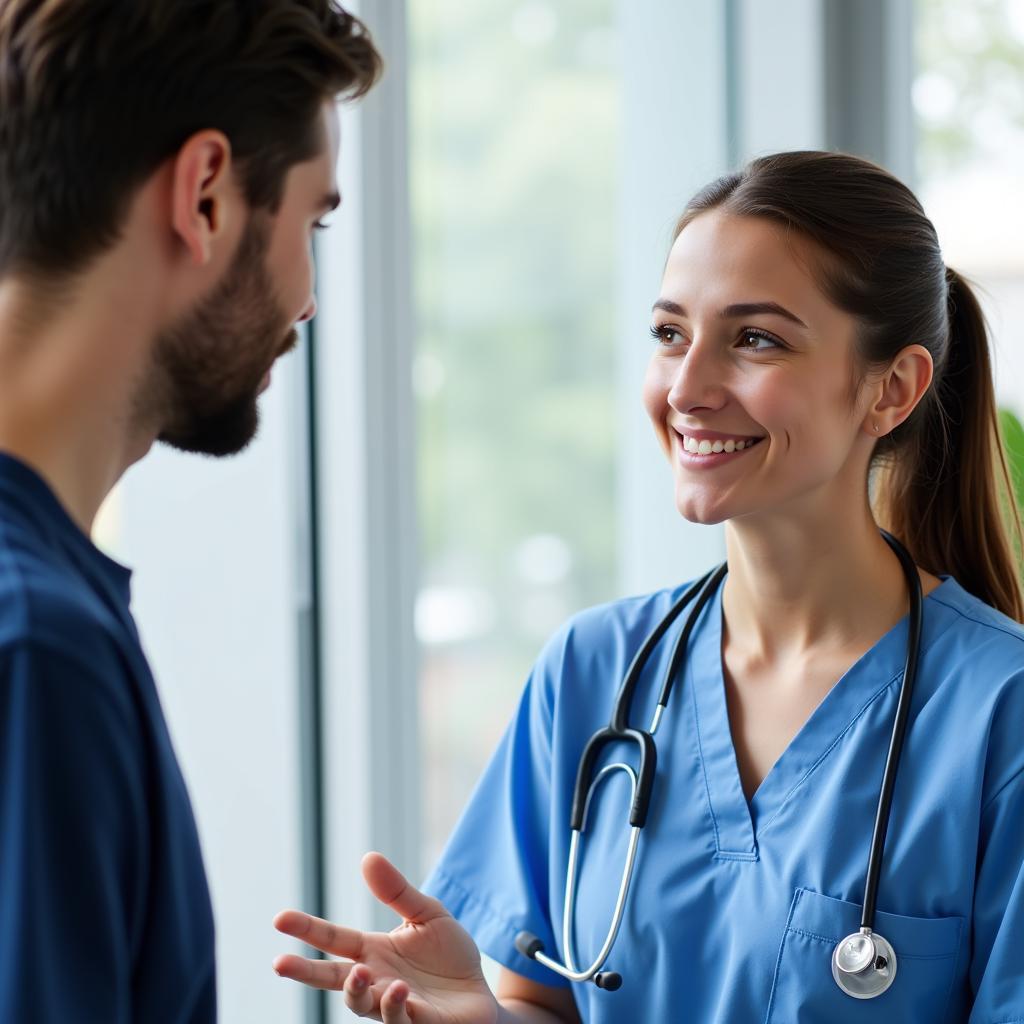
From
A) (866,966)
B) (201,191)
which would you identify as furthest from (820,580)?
(201,191)

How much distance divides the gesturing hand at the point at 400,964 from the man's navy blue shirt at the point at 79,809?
0.90ft

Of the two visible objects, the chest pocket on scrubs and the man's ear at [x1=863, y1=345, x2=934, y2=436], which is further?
the man's ear at [x1=863, y1=345, x2=934, y2=436]

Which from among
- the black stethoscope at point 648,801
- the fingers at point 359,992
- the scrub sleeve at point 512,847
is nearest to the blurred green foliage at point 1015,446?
the black stethoscope at point 648,801

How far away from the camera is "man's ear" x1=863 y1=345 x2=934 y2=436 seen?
1356 millimetres

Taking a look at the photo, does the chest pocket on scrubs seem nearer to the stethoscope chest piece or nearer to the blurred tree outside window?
the stethoscope chest piece

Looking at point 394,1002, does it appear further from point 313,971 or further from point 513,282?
point 513,282

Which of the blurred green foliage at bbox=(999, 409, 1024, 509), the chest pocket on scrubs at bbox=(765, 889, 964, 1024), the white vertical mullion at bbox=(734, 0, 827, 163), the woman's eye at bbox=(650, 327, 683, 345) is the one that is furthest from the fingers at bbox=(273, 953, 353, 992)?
the white vertical mullion at bbox=(734, 0, 827, 163)

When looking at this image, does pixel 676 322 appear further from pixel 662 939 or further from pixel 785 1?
pixel 785 1

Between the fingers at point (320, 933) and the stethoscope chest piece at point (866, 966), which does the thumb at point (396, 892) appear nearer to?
the fingers at point (320, 933)

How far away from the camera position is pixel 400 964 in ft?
4.07

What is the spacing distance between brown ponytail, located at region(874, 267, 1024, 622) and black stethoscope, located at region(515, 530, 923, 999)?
80mm

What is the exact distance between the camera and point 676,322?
53.5 inches

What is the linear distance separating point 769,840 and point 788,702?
159 mm

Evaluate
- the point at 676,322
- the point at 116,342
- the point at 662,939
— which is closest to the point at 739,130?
the point at 676,322
